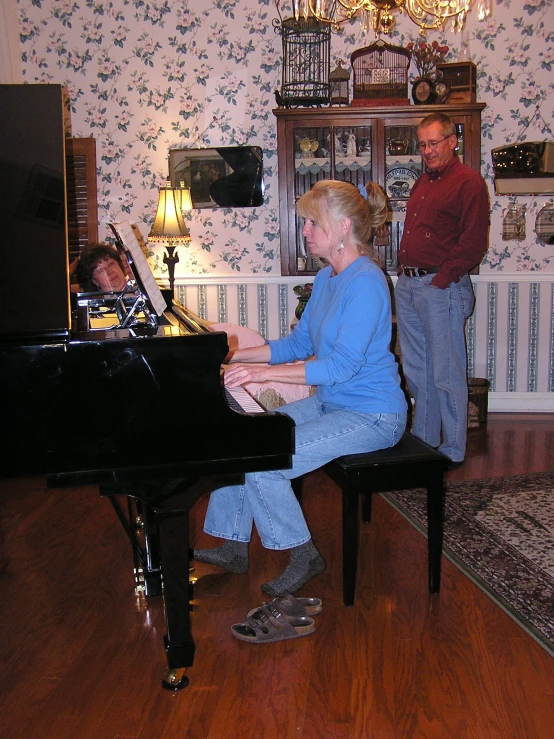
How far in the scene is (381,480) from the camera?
232 centimetres

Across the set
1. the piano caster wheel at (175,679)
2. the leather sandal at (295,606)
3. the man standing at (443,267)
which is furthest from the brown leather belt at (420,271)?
the piano caster wheel at (175,679)

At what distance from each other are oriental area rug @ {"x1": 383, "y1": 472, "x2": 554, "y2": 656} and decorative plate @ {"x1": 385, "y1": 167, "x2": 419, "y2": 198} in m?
1.97

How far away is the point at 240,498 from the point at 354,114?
2.89m

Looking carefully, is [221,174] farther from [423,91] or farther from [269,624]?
[269,624]

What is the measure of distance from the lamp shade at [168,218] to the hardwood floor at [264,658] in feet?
7.03

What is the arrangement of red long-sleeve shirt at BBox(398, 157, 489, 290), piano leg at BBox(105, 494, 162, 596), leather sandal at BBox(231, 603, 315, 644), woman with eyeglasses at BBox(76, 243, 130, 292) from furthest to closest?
Result: red long-sleeve shirt at BBox(398, 157, 489, 290)
woman with eyeglasses at BBox(76, 243, 130, 292)
piano leg at BBox(105, 494, 162, 596)
leather sandal at BBox(231, 603, 315, 644)

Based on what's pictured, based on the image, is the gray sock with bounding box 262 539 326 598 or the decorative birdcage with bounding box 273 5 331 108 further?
the decorative birdcage with bounding box 273 5 331 108

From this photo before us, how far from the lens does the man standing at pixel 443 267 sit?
361cm

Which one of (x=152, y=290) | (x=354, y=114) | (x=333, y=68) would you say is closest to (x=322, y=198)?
(x=152, y=290)

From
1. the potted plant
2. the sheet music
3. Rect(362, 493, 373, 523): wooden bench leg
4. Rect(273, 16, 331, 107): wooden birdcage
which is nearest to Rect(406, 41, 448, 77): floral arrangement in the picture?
the potted plant

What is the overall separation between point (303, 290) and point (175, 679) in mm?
3013

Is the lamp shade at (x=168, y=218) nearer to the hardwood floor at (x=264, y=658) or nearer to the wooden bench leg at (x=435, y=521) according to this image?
the hardwood floor at (x=264, y=658)

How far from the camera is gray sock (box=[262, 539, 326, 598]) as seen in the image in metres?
2.43

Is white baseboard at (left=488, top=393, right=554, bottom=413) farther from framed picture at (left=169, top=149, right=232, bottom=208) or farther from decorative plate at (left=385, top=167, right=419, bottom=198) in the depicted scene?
framed picture at (left=169, top=149, right=232, bottom=208)
